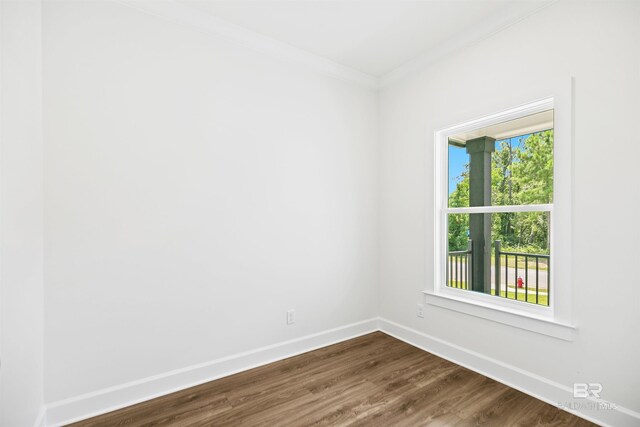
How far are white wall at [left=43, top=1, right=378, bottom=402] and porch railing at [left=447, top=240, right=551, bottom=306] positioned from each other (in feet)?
4.39

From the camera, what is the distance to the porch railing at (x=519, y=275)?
2.26 meters

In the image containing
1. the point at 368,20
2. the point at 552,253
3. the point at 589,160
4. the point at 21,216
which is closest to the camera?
the point at 21,216

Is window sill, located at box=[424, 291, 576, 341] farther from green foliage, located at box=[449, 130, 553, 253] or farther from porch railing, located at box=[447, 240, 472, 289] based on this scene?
green foliage, located at box=[449, 130, 553, 253]

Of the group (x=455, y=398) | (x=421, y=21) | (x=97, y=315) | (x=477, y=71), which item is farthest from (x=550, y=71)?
(x=97, y=315)

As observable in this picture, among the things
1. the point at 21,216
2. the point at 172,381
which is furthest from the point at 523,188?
the point at 21,216

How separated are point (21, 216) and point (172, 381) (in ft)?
4.63

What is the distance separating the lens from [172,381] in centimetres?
221

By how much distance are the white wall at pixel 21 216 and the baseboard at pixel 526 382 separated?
277 cm

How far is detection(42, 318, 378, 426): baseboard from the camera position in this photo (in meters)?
1.90

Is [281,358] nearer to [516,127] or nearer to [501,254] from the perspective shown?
[501,254]

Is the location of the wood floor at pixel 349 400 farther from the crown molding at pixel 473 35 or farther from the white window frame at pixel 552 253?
the crown molding at pixel 473 35

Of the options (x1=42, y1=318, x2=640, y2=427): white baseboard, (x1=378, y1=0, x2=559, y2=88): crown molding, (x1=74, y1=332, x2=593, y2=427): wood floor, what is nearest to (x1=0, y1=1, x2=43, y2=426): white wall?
(x1=42, y1=318, x2=640, y2=427): white baseboard

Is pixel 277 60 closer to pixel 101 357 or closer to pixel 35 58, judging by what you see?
pixel 35 58

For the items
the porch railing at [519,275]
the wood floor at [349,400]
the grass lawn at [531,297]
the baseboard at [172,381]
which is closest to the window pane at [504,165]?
the porch railing at [519,275]
